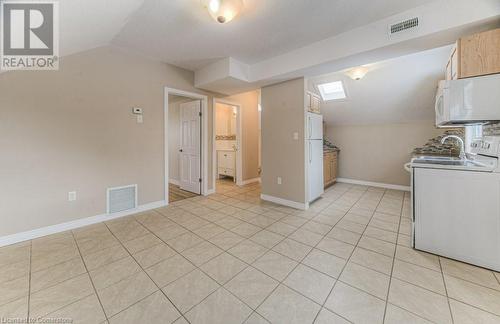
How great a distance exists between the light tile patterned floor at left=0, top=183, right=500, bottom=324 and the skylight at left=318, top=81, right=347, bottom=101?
9.84ft

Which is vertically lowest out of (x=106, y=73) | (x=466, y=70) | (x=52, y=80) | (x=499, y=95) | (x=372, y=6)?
(x=499, y=95)

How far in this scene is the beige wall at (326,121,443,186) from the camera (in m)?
4.45

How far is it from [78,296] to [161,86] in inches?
121

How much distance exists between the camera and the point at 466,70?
178 cm

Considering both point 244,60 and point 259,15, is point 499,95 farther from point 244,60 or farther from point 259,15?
point 244,60

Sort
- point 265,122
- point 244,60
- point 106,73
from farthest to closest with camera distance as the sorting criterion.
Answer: point 265,122
point 244,60
point 106,73

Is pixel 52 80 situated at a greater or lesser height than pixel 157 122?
greater

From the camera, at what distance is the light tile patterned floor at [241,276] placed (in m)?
1.32

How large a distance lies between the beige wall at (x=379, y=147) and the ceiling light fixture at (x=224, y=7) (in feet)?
15.1

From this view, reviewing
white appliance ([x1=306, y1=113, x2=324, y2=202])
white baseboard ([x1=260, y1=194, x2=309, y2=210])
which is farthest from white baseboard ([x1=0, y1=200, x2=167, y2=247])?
white appliance ([x1=306, y1=113, x2=324, y2=202])

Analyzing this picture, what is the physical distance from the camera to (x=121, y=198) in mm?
3041

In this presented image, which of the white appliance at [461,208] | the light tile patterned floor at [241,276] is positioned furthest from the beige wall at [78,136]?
the white appliance at [461,208]

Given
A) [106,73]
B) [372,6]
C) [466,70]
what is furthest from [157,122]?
[466,70]

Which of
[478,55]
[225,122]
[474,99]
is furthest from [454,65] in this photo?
[225,122]
